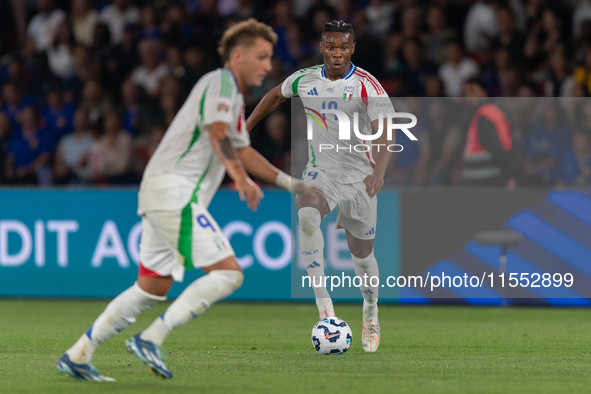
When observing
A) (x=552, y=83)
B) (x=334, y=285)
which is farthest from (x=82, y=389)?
(x=552, y=83)

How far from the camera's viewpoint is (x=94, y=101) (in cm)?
1380

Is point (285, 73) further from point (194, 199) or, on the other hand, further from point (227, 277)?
point (227, 277)

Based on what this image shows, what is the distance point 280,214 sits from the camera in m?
11.2

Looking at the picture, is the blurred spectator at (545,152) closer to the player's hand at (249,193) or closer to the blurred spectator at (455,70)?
the blurred spectator at (455,70)

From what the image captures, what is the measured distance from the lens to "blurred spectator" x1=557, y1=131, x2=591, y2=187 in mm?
10875

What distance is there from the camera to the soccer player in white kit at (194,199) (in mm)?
5223

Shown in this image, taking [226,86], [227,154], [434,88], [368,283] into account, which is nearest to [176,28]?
[434,88]

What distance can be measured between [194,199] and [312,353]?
228 centimetres

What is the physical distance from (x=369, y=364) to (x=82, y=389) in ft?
6.97

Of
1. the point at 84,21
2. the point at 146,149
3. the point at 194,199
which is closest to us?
the point at 194,199

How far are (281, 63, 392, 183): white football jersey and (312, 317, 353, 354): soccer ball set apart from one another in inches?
46.6

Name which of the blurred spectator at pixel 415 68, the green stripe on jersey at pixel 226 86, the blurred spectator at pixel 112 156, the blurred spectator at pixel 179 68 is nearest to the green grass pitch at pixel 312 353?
the green stripe on jersey at pixel 226 86

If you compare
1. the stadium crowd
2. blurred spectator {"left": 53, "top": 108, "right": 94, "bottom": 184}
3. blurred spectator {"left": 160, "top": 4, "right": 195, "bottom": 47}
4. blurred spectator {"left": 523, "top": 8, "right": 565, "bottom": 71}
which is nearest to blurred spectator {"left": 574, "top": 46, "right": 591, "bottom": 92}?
the stadium crowd

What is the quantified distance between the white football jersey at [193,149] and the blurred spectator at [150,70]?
867cm
